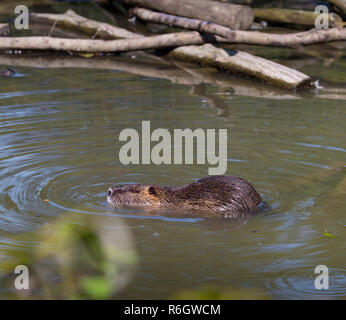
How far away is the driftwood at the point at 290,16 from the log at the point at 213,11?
290 centimetres

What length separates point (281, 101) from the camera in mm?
10016

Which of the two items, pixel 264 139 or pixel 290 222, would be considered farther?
pixel 264 139

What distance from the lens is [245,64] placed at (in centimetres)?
1155

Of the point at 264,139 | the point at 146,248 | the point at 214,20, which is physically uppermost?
the point at 214,20

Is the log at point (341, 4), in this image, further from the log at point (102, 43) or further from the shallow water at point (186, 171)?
the log at point (102, 43)

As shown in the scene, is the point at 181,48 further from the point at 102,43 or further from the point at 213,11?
the point at 102,43

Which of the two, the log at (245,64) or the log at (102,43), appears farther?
the log at (102,43)

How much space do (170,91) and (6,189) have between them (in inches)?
185

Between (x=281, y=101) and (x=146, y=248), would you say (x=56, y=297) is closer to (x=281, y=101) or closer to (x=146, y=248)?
(x=146, y=248)

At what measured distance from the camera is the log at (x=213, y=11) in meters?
12.3

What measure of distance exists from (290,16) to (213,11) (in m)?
3.55

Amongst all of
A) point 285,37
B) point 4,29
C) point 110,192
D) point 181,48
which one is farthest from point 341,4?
point 110,192

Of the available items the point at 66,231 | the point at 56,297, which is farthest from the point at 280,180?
the point at 66,231

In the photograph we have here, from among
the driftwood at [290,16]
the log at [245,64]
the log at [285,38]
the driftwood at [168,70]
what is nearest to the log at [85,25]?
the driftwood at [168,70]
